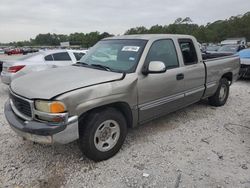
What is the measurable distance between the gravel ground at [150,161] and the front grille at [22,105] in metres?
0.81

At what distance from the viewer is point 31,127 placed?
2.79 m

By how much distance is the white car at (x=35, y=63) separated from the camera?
711 centimetres

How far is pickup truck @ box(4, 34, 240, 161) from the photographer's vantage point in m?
2.81

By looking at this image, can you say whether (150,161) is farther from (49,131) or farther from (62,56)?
(62,56)

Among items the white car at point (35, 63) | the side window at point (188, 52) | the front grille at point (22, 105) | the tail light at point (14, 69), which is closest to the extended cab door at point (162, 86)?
the side window at point (188, 52)

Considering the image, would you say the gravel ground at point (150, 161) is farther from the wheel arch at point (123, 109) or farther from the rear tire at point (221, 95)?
the rear tire at point (221, 95)

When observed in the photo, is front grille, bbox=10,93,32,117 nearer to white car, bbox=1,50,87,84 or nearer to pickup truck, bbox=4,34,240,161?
pickup truck, bbox=4,34,240,161

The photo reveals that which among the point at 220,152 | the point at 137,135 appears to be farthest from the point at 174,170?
the point at 137,135

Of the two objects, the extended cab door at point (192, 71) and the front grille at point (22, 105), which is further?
the extended cab door at point (192, 71)

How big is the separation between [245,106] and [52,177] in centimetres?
519

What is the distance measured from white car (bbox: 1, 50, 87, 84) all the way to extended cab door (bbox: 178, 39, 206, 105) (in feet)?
15.7

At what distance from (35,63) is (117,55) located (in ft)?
14.8

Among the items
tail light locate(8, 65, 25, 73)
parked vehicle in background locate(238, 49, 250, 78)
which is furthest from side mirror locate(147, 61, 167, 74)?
parked vehicle in background locate(238, 49, 250, 78)

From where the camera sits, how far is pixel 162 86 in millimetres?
3924
